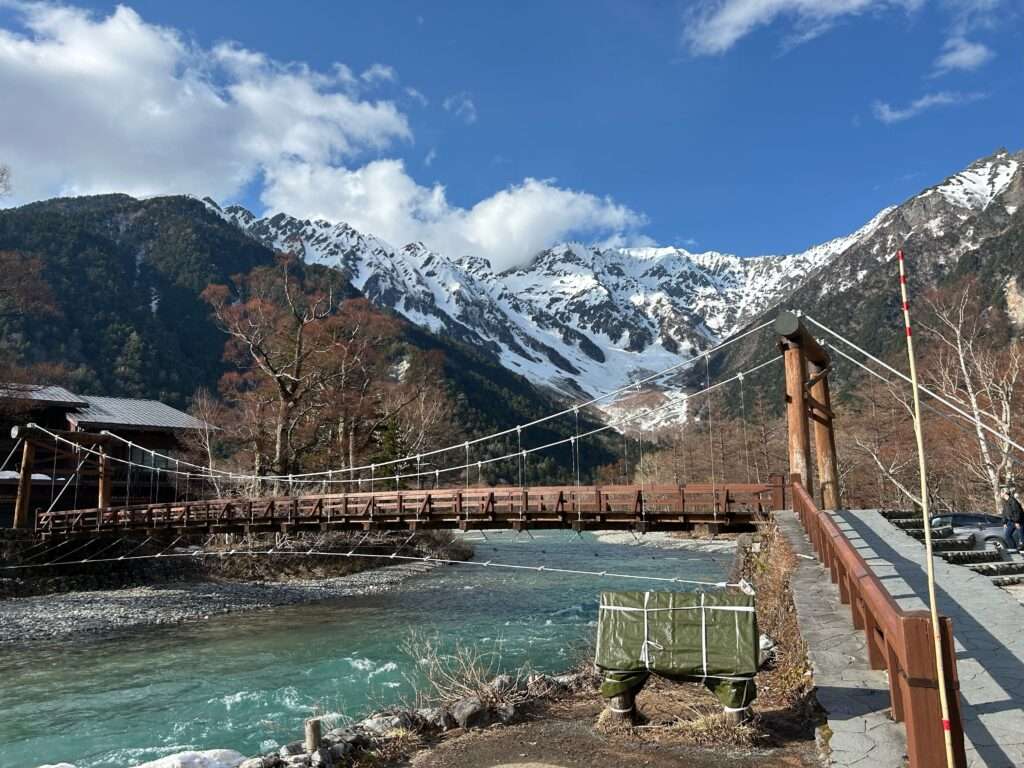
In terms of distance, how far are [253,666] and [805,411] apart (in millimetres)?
10430

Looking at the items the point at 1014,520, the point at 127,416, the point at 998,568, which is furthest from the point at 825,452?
the point at 127,416

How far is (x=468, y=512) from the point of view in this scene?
16.8 metres

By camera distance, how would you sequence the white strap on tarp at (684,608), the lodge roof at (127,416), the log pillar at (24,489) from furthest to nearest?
1. the lodge roof at (127,416)
2. the log pillar at (24,489)
3. the white strap on tarp at (684,608)

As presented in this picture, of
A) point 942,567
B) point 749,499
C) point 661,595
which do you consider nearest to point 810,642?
point 661,595

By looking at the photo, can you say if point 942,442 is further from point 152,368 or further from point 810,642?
point 152,368

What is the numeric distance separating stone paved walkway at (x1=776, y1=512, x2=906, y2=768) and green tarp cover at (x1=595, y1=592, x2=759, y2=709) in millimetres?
543

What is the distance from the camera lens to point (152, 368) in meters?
74.8

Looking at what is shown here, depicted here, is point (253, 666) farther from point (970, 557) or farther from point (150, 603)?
point (970, 557)

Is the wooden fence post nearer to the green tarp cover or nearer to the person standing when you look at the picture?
the green tarp cover

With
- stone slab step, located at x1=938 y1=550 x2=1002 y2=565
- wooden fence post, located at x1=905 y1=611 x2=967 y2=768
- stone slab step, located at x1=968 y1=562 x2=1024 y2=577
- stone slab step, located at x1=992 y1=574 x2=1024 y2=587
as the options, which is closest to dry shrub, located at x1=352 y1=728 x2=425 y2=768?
wooden fence post, located at x1=905 y1=611 x2=967 y2=768

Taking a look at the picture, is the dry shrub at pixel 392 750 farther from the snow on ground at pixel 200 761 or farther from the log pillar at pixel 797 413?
the log pillar at pixel 797 413

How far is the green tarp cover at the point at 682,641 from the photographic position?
16.6ft

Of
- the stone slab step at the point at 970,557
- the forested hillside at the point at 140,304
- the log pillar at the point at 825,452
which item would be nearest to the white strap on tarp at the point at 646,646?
the stone slab step at the point at 970,557

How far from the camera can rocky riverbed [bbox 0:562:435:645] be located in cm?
1659
